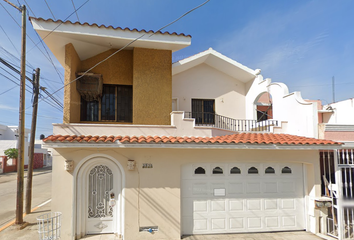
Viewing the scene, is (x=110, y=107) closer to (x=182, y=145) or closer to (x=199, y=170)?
(x=182, y=145)

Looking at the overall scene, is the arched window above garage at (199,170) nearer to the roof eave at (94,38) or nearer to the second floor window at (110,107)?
the second floor window at (110,107)

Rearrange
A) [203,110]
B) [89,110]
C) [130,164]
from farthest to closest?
[203,110]
[89,110]
[130,164]

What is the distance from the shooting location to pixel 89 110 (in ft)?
29.4

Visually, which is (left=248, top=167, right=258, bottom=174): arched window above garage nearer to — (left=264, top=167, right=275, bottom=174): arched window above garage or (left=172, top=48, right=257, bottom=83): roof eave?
(left=264, top=167, right=275, bottom=174): arched window above garage

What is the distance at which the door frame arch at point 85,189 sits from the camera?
22.6ft

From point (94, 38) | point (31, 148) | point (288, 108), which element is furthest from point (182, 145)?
point (31, 148)

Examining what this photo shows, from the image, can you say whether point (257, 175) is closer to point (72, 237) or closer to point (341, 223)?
point (341, 223)

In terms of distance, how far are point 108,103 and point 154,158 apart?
3.34m

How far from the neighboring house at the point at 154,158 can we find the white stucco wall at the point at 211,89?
6.93 ft

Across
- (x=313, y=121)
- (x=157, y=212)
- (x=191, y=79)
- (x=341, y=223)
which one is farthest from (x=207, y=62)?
(x=341, y=223)

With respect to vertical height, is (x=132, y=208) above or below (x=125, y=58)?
below

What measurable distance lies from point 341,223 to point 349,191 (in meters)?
1.37

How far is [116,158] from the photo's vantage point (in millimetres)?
7051

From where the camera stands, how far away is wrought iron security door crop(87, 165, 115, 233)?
7.14 metres
